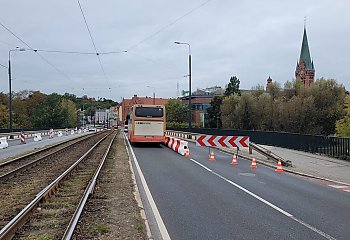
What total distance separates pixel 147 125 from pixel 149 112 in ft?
3.38

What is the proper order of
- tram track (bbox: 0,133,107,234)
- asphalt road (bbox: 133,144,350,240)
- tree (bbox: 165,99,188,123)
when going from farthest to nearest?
1. tree (bbox: 165,99,188,123)
2. tram track (bbox: 0,133,107,234)
3. asphalt road (bbox: 133,144,350,240)

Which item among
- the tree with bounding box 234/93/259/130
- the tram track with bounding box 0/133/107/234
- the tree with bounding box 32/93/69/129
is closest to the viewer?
the tram track with bounding box 0/133/107/234

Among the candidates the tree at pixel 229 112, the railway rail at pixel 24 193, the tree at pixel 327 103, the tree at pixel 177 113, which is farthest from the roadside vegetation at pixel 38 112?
the railway rail at pixel 24 193

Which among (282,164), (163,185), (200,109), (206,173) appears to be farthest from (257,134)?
(200,109)

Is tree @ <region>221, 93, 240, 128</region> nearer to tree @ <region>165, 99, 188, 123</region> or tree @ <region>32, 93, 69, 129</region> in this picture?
tree @ <region>165, 99, 188, 123</region>

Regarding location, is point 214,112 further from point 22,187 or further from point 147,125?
point 22,187

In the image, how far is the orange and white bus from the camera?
96.9 ft

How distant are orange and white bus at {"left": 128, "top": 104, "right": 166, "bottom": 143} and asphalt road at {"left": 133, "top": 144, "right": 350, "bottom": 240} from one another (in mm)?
15333

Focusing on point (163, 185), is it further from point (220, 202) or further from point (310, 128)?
point (310, 128)

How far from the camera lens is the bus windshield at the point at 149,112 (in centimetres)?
2978

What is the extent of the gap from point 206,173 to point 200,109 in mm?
102866

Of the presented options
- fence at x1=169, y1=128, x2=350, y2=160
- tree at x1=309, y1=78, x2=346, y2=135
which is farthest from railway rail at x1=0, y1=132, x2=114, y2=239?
tree at x1=309, y1=78, x2=346, y2=135

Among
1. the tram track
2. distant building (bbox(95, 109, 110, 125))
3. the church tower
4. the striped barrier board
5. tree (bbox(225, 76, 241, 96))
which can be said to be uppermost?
the church tower

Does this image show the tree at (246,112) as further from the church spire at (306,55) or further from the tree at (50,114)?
the church spire at (306,55)
